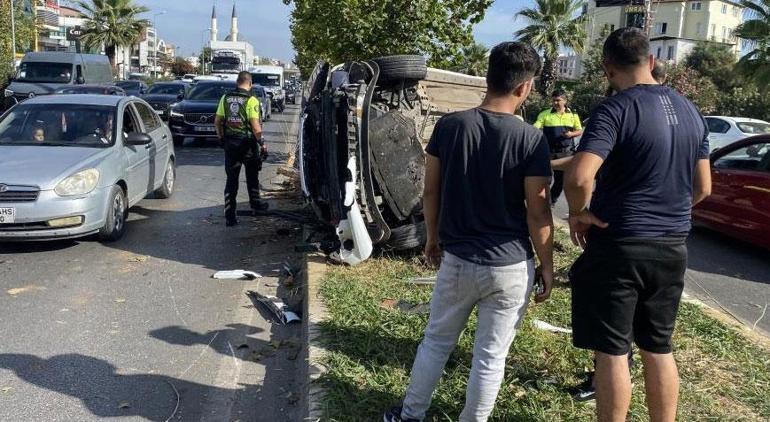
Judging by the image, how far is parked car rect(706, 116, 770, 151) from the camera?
1734 cm

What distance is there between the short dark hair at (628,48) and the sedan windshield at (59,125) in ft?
20.6

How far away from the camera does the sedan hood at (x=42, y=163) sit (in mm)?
6520

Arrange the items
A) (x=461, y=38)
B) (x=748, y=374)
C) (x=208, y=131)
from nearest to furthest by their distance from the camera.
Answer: (x=748, y=374)
(x=461, y=38)
(x=208, y=131)

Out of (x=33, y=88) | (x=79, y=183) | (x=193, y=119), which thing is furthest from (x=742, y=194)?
(x=33, y=88)

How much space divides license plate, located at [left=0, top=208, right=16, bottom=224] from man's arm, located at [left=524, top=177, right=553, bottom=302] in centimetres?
535

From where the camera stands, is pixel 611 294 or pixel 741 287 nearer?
pixel 611 294

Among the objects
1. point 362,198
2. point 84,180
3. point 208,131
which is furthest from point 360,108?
point 208,131

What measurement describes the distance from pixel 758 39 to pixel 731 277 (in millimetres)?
21601

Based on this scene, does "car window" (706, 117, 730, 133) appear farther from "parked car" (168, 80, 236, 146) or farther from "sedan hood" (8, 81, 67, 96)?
"sedan hood" (8, 81, 67, 96)

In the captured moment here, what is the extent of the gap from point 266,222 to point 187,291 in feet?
9.13

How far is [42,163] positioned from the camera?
6.84 metres

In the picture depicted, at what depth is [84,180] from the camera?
6.83m

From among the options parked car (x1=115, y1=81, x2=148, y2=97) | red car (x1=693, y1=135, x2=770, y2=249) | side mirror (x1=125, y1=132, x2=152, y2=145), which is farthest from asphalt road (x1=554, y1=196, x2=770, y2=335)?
parked car (x1=115, y1=81, x2=148, y2=97)

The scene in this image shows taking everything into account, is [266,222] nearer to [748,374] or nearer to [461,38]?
[461,38]
